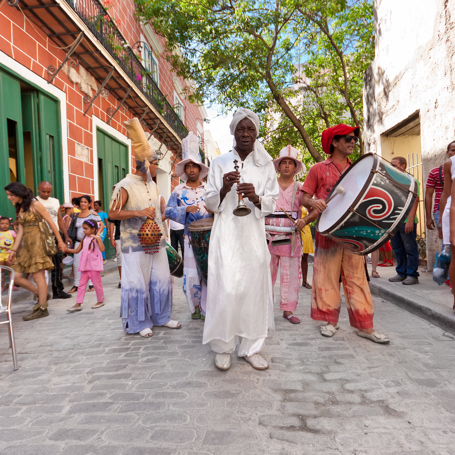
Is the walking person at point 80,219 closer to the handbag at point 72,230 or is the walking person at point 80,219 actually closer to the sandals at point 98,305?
the handbag at point 72,230

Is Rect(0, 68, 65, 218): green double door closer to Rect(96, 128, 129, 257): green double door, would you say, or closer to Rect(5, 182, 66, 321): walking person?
Rect(5, 182, 66, 321): walking person

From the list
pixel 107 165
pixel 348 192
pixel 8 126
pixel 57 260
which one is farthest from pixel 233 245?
pixel 107 165

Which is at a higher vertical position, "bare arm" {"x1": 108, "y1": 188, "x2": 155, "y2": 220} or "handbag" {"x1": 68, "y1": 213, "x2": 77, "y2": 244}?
"bare arm" {"x1": 108, "y1": 188, "x2": 155, "y2": 220}

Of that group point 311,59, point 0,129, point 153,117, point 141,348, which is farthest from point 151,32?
point 141,348

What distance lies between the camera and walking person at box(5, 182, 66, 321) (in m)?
4.99

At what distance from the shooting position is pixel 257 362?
3.08 meters

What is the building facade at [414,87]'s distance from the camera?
6.26 m

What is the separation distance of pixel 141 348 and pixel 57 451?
168 centimetres

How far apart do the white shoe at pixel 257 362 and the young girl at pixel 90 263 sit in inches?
125

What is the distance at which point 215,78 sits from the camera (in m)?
12.0

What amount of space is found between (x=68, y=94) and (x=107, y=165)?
9.06 feet

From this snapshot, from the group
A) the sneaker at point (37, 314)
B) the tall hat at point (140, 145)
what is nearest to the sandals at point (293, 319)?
the tall hat at point (140, 145)

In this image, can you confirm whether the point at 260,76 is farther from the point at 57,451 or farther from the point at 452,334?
the point at 57,451

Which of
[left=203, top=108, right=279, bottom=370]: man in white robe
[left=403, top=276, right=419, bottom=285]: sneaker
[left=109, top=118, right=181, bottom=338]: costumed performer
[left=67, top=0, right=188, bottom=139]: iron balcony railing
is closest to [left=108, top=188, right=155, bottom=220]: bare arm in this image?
[left=109, top=118, right=181, bottom=338]: costumed performer
